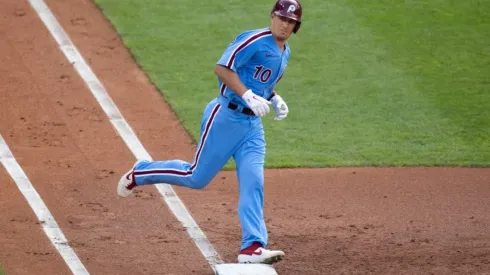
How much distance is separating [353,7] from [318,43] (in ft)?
3.45

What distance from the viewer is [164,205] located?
841 cm

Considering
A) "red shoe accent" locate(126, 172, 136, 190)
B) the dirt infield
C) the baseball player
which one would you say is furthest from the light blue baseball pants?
the dirt infield

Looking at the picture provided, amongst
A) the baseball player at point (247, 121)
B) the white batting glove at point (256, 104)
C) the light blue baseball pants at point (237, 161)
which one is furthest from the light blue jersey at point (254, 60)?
the white batting glove at point (256, 104)

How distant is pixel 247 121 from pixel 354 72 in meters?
4.58

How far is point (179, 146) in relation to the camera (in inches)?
386

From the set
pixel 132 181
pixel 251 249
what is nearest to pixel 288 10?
pixel 251 249

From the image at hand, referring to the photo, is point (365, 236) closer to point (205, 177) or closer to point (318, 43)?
point (205, 177)

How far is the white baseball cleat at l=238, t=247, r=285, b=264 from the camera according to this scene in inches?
274

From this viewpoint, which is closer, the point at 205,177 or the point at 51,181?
the point at 205,177

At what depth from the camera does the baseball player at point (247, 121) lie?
Result: 22.9ft

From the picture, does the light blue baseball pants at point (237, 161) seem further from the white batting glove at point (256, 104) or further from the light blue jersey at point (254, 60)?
the white batting glove at point (256, 104)

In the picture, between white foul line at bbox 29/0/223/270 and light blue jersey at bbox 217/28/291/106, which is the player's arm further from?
white foul line at bbox 29/0/223/270

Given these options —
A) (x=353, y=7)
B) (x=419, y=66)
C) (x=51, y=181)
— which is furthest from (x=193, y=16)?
(x=51, y=181)

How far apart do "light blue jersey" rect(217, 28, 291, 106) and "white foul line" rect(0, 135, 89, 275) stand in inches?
64.4
